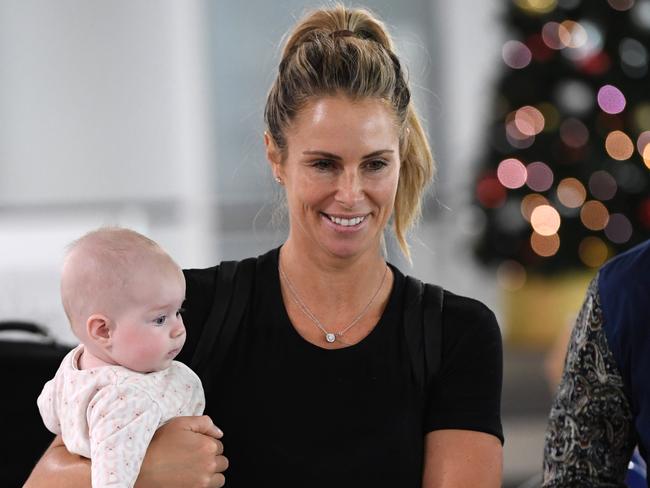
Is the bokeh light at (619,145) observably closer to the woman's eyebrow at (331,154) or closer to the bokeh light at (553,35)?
the bokeh light at (553,35)

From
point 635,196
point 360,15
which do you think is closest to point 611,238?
point 635,196

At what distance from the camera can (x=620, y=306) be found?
1.72 m

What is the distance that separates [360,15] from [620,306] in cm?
65

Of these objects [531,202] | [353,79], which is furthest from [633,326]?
[531,202]

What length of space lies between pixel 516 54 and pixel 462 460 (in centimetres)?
405

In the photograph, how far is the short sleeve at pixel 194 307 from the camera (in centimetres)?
177

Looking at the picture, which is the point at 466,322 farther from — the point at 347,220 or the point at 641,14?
the point at 641,14

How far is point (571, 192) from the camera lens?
5.46m

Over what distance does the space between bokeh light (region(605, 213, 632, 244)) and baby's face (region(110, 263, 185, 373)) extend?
4178 mm

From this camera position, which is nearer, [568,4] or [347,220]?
[347,220]

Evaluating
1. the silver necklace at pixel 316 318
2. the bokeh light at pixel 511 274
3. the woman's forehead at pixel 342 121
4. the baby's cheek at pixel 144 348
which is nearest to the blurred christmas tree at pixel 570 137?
the bokeh light at pixel 511 274

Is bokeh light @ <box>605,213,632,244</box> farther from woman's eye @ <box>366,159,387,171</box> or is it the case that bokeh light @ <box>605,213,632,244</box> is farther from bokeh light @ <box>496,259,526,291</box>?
woman's eye @ <box>366,159,387,171</box>

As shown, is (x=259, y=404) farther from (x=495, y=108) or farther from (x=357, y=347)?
(x=495, y=108)

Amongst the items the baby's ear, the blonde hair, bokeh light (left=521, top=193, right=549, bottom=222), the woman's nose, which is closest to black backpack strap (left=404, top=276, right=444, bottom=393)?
the blonde hair
